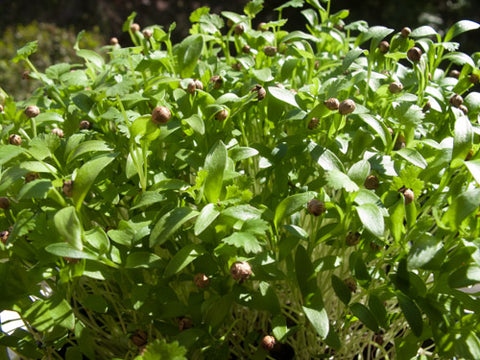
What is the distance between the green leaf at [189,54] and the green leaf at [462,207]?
482 mm

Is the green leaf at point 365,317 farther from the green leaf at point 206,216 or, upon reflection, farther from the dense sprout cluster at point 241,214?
the green leaf at point 206,216

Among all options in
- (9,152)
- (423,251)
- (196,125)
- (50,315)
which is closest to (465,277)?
(423,251)

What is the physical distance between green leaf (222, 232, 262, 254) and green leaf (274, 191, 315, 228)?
0.08 m

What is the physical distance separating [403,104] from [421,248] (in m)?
0.26

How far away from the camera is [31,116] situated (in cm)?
78

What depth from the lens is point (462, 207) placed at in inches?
21.8

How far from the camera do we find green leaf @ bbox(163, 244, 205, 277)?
0.61 metres

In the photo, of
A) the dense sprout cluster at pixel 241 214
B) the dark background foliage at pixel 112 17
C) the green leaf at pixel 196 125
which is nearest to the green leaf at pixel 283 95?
the dense sprout cluster at pixel 241 214

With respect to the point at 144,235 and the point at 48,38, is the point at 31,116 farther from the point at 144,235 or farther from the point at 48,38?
the point at 48,38

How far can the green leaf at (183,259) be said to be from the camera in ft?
2.00

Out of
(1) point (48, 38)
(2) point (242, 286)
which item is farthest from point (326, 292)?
(1) point (48, 38)

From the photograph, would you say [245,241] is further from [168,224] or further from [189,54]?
[189,54]

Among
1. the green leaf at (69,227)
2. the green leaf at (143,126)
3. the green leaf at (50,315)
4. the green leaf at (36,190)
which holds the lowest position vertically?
the green leaf at (50,315)

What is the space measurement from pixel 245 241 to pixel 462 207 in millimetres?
244
